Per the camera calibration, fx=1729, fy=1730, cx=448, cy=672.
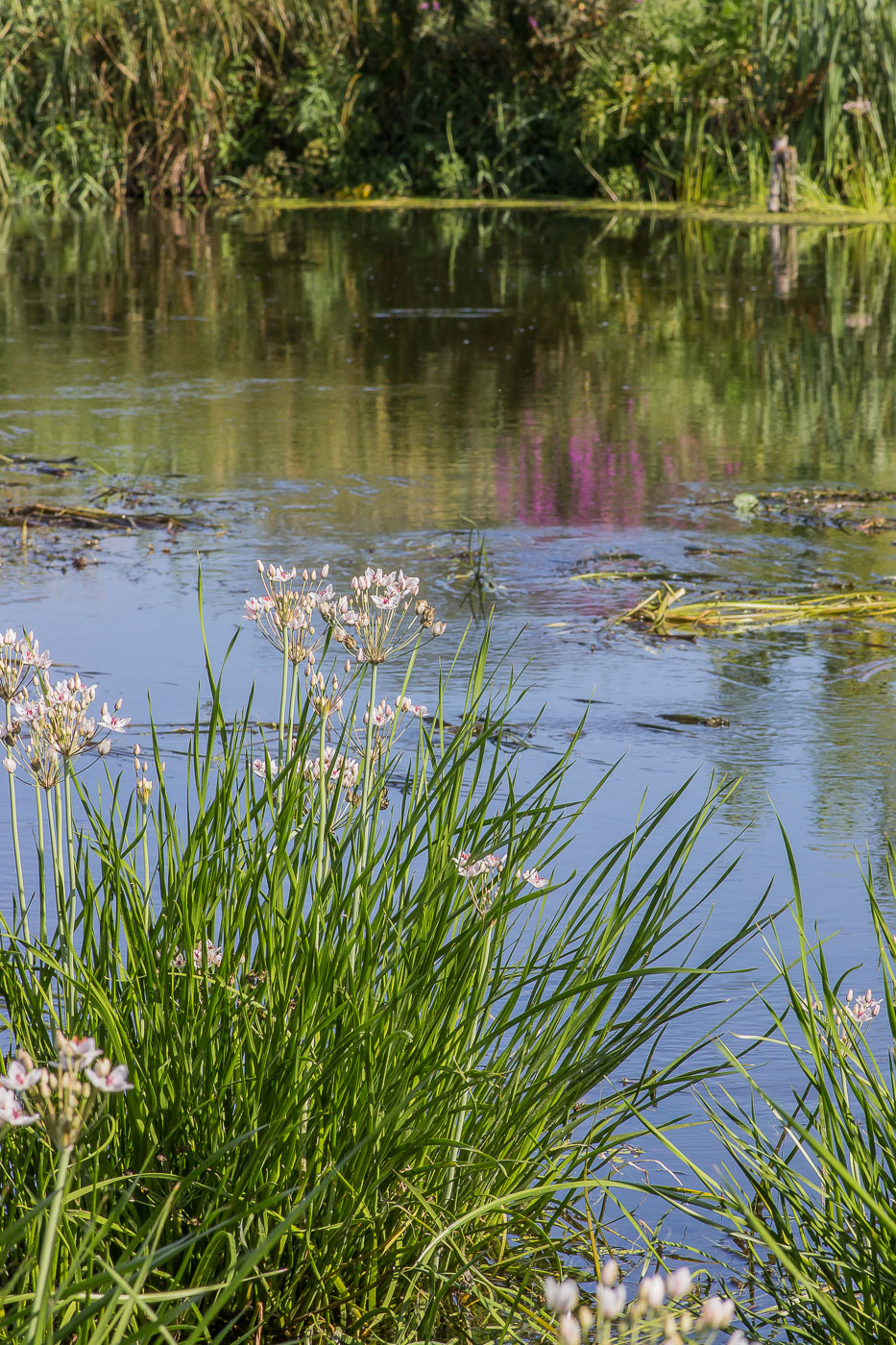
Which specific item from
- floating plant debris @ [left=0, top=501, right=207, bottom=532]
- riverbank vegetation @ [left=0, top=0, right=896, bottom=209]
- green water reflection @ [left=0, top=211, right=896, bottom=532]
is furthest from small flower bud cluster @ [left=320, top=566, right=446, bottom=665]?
riverbank vegetation @ [left=0, top=0, right=896, bottom=209]

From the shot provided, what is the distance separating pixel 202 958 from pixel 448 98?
19923mm

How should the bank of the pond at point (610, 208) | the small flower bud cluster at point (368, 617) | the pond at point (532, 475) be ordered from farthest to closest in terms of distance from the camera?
the bank of the pond at point (610, 208) < the pond at point (532, 475) < the small flower bud cluster at point (368, 617)

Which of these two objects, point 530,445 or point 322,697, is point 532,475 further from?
point 322,697

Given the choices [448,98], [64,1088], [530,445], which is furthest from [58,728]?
[448,98]

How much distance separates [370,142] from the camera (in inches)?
830

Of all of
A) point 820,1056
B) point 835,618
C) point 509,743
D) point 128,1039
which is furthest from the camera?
point 835,618

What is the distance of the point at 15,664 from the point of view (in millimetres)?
2109

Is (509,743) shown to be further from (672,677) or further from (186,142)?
Result: (186,142)

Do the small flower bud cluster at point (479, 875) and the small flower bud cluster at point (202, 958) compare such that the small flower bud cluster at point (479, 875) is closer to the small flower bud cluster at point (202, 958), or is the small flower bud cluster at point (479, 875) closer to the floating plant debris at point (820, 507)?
the small flower bud cluster at point (202, 958)

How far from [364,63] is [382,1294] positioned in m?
20.7

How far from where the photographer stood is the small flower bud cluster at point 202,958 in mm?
1983

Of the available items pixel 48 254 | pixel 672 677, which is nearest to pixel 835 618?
pixel 672 677

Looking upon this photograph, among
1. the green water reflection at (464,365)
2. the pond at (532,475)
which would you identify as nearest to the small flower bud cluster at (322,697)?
the pond at (532,475)

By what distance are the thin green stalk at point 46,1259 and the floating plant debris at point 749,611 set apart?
12.6 feet
